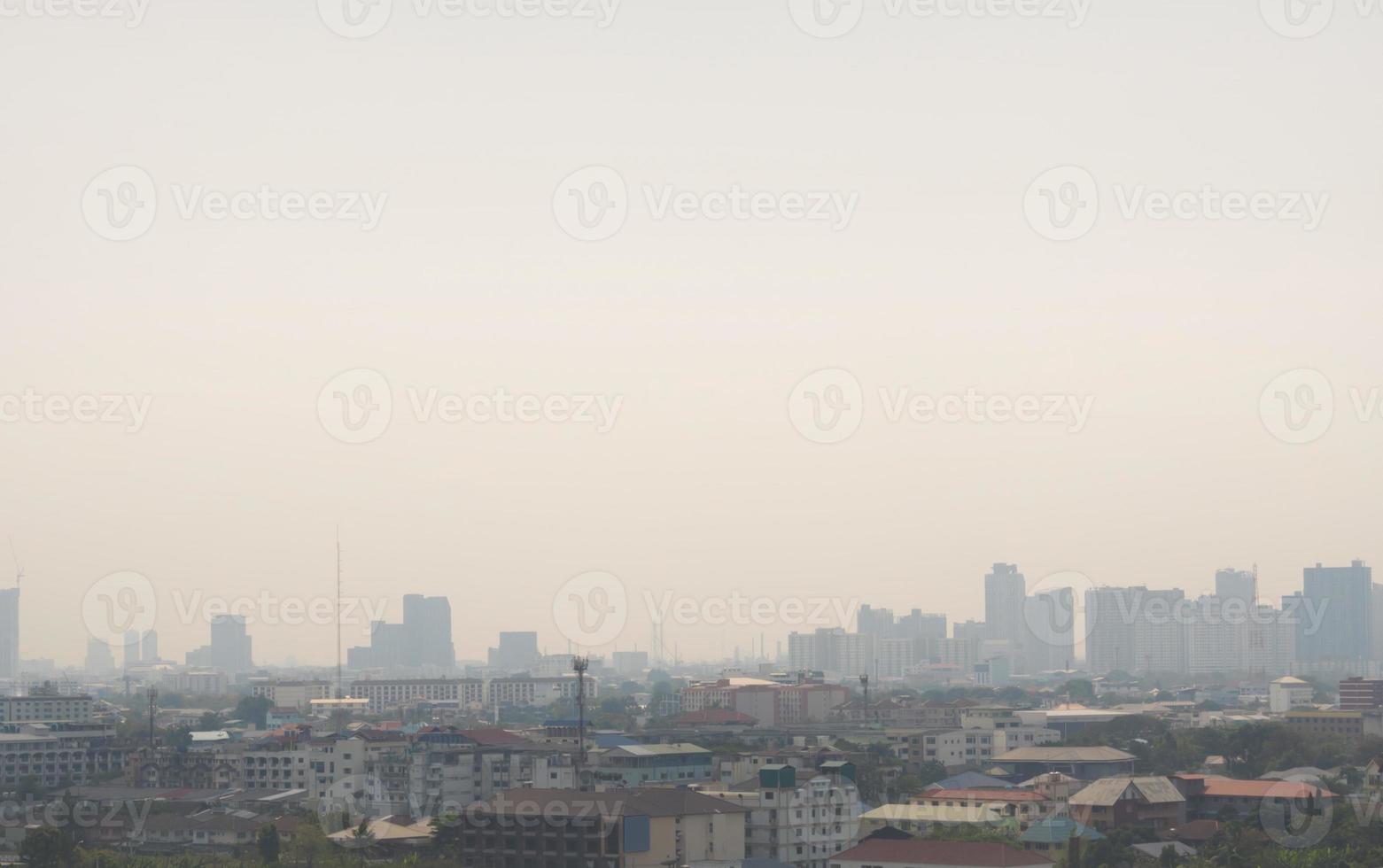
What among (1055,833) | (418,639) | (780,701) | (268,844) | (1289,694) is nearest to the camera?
(268,844)

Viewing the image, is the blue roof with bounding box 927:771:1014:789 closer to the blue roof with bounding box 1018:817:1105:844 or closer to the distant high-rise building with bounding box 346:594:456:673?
the blue roof with bounding box 1018:817:1105:844

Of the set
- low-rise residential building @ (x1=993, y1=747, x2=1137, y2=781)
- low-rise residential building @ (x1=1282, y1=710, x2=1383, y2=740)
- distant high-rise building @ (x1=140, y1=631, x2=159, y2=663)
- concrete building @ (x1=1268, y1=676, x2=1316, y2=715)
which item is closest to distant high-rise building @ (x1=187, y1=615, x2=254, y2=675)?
distant high-rise building @ (x1=140, y1=631, x2=159, y2=663)

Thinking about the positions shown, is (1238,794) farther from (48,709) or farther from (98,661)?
(98,661)

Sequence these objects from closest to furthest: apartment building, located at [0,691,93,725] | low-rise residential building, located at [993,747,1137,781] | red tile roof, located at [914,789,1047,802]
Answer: red tile roof, located at [914,789,1047,802] → low-rise residential building, located at [993,747,1137,781] → apartment building, located at [0,691,93,725]

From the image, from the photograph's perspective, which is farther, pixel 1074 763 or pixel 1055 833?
pixel 1074 763

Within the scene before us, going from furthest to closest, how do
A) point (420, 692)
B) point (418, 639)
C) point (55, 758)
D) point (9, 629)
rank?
point (418, 639), point (9, 629), point (420, 692), point (55, 758)

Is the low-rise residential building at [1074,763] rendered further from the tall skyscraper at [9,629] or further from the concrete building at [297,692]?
the tall skyscraper at [9,629]

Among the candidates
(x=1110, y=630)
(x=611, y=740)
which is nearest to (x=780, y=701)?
(x=611, y=740)
